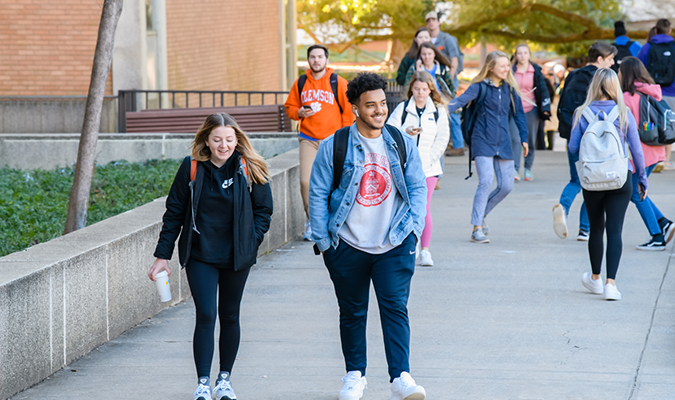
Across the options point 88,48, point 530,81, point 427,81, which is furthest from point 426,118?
point 88,48

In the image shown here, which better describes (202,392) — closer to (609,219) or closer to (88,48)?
(609,219)

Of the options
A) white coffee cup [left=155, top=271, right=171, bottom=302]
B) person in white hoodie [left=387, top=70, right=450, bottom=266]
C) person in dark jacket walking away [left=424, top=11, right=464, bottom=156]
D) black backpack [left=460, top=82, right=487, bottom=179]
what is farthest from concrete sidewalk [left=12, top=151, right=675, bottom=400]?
person in dark jacket walking away [left=424, top=11, right=464, bottom=156]

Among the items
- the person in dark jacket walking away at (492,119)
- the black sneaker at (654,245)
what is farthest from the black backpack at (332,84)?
the black sneaker at (654,245)

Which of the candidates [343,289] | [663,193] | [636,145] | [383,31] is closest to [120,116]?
[663,193]

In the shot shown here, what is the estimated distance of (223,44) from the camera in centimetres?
1967

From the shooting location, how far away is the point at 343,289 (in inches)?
185

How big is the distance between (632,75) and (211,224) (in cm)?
458

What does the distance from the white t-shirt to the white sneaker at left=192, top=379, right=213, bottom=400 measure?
3.30ft

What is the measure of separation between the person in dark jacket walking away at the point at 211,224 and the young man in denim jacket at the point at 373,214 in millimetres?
351

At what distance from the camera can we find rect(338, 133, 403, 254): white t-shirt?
15.1 feet

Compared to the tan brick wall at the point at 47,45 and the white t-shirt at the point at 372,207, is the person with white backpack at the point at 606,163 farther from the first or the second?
the tan brick wall at the point at 47,45

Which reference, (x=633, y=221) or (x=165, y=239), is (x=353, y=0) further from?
(x=165, y=239)

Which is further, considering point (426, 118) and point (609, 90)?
point (426, 118)

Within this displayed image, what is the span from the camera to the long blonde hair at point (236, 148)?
184 inches
